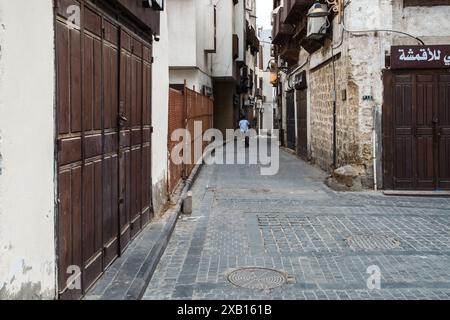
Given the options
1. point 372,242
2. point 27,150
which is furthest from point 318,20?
point 27,150

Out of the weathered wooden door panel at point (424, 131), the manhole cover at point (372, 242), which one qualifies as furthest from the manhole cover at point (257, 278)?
the weathered wooden door panel at point (424, 131)

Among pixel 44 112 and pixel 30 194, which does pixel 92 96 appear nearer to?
pixel 44 112

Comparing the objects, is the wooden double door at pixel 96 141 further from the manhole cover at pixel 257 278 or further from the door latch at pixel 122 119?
the manhole cover at pixel 257 278

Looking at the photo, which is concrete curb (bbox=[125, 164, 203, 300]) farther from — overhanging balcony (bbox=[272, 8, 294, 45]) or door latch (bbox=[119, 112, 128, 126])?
overhanging balcony (bbox=[272, 8, 294, 45])

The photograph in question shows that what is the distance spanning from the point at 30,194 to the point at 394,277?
4.00m

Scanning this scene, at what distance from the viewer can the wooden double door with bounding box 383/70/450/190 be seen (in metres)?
12.0

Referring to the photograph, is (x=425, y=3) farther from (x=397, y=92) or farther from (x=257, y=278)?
(x=257, y=278)

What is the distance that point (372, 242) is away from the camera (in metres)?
7.47

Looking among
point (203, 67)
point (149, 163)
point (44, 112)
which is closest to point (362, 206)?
point (149, 163)

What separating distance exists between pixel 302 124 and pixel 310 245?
46.6ft

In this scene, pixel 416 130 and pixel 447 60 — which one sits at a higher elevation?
pixel 447 60

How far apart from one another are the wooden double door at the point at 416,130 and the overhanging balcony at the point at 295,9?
4918mm

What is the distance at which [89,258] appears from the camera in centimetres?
504

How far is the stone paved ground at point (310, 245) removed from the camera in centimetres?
549
